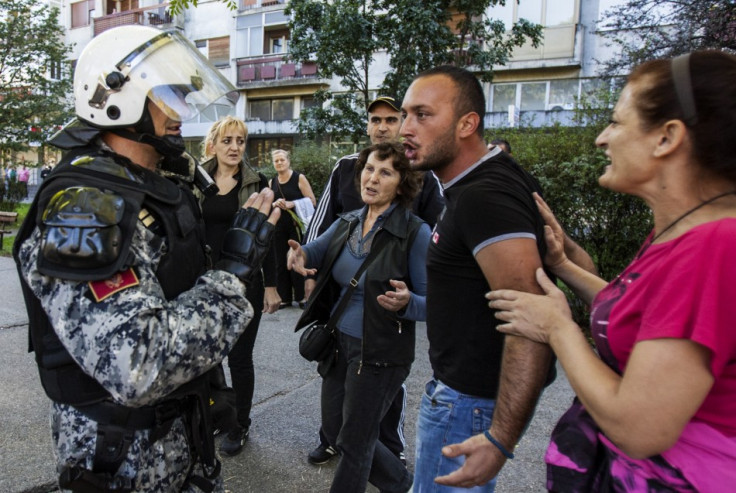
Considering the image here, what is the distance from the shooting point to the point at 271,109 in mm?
27656

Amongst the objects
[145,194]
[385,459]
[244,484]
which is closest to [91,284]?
[145,194]

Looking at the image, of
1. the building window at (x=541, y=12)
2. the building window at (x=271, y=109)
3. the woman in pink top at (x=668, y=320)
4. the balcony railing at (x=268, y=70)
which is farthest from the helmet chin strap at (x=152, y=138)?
the building window at (x=271, y=109)

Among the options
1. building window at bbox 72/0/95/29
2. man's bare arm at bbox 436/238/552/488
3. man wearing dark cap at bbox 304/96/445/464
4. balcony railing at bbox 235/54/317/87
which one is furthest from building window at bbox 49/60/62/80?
man's bare arm at bbox 436/238/552/488

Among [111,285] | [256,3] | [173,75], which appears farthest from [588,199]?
[256,3]

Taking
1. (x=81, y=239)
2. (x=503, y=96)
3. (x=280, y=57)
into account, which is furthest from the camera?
(x=280, y=57)

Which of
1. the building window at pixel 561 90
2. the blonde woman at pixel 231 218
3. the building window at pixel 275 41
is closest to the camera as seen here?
the blonde woman at pixel 231 218

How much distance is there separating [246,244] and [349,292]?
1.18 meters

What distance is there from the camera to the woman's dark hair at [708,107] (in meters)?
1.19

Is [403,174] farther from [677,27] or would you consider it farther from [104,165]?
[677,27]

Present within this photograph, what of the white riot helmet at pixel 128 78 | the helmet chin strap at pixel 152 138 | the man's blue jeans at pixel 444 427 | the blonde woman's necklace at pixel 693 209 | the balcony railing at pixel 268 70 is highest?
the balcony railing at pixel 268 70

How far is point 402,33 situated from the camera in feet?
29.6

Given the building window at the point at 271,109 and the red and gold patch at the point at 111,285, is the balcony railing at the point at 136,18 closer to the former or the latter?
the building window at the point at 271,109

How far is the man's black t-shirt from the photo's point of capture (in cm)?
171

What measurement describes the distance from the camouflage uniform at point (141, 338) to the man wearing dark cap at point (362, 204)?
5.41 feet
